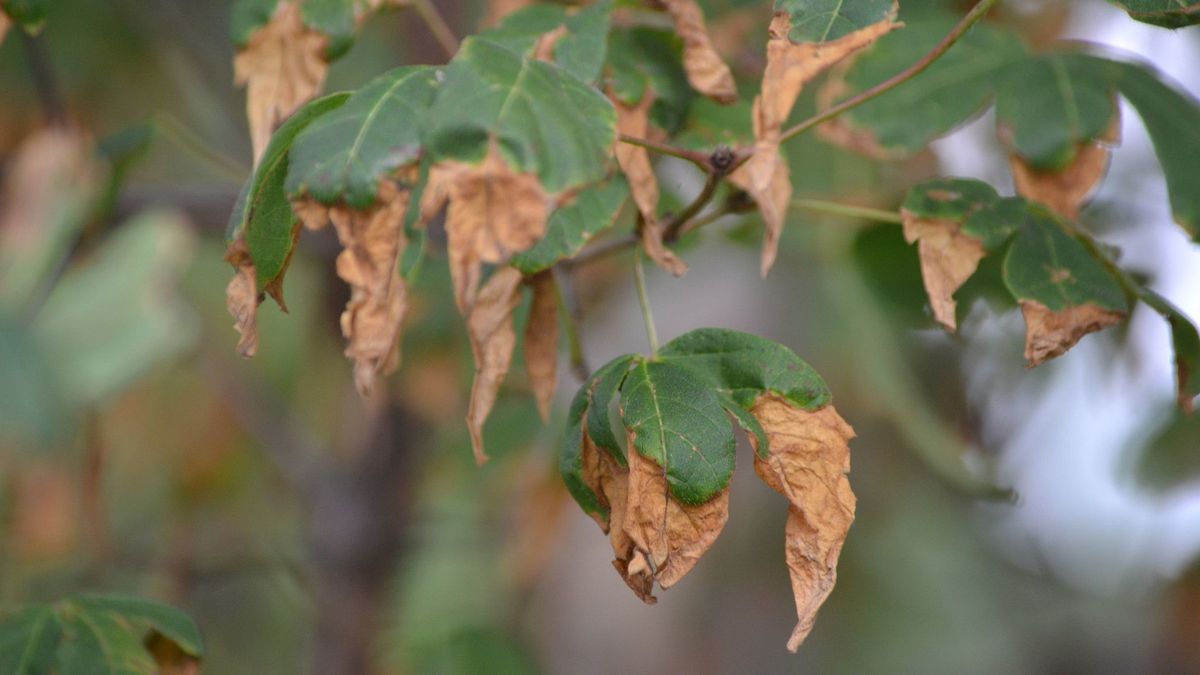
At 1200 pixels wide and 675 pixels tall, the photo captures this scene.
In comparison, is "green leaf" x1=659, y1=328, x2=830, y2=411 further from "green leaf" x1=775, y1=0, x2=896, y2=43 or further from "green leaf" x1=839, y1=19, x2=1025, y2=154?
"green leaf" x1=839, y1=19, x2=1025, y2=154

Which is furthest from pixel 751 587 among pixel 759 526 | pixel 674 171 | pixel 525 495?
pixel 674 171

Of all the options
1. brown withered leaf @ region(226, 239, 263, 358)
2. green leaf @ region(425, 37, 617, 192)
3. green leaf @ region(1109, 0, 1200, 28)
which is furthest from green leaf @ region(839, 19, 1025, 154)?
brown withered leaf @ region(226, 239, 263, 358)

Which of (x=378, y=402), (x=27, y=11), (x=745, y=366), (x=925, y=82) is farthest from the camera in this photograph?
(x=378, y=402)

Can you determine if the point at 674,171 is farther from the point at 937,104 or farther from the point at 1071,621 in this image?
the point at 1071,621

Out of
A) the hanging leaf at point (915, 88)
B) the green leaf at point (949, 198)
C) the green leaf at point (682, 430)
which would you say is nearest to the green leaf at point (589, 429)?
the green leaf at point (682, 430)

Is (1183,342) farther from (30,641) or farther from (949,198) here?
(30,641)

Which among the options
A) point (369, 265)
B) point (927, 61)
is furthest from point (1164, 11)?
point (369, 265)
